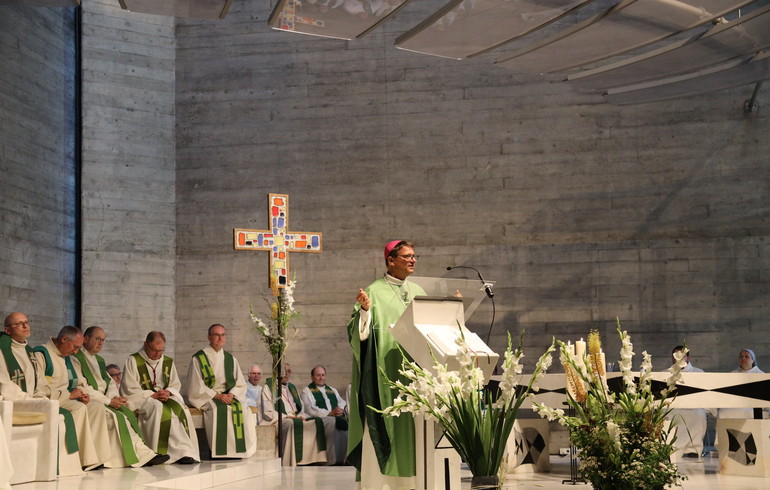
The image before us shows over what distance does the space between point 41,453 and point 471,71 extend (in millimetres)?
7977

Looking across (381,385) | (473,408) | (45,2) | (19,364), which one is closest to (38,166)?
(45,2)

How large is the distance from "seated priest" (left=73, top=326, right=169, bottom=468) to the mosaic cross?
1.81 m

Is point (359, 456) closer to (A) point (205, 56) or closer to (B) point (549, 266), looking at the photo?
(B) point (549, 266)

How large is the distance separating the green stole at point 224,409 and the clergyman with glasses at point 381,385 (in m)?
4.14

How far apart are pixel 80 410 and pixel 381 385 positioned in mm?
3846

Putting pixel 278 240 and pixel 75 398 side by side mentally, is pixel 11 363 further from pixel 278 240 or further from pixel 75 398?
pixel 278 240

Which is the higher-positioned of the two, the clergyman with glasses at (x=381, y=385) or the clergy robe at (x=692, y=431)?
the clergyman with glasses at (x=381, y=385)

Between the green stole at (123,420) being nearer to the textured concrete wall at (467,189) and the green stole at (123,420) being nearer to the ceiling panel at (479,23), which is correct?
the textured concrete wall at (467,189)

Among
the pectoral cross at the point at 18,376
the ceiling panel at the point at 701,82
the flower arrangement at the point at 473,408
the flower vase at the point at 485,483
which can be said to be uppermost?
the ceiling panel at the point at 701,82

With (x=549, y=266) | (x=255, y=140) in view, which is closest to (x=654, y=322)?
(x=549, y=266)

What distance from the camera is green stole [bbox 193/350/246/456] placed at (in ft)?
32.2

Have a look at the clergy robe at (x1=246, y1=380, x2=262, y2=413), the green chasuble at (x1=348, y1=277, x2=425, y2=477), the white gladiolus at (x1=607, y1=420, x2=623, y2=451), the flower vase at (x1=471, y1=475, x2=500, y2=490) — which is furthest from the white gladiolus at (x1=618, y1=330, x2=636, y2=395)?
the clergy robe at (x1=246, y1=380, x2=262, y2=413)

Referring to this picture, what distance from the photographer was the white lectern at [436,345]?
4773mm

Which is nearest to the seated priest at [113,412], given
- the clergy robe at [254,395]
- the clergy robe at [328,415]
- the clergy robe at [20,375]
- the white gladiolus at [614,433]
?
the clergy robe at [20,375]
